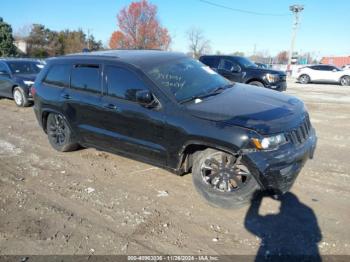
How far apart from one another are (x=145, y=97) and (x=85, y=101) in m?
1.38

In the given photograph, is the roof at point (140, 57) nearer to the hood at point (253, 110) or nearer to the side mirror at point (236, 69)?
the hood at point (253, 110)

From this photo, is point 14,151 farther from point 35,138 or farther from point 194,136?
point 194,136

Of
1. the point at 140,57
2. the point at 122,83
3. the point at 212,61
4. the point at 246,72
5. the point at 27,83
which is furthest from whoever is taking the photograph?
the point at 212,61

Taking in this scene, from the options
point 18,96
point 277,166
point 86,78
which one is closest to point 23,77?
point 18,96

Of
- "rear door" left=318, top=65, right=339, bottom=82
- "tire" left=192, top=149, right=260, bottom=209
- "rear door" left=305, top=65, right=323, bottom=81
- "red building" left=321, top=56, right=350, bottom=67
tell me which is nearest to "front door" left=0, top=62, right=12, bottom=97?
"tire" left=192, top=149, right=260, bottom=209

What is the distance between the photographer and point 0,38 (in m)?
49.6

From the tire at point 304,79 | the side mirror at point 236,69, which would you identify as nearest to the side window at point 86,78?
the side mirror at point 236,69

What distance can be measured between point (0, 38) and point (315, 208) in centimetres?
5649

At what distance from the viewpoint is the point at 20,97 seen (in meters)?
10.6

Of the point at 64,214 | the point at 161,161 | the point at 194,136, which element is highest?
the point at 194,136

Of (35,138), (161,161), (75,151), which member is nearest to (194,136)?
(161,161)

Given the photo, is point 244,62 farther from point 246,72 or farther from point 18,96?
point 18,96

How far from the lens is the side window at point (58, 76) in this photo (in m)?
5.44

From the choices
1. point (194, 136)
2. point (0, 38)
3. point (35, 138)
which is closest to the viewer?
point (194, 136)
